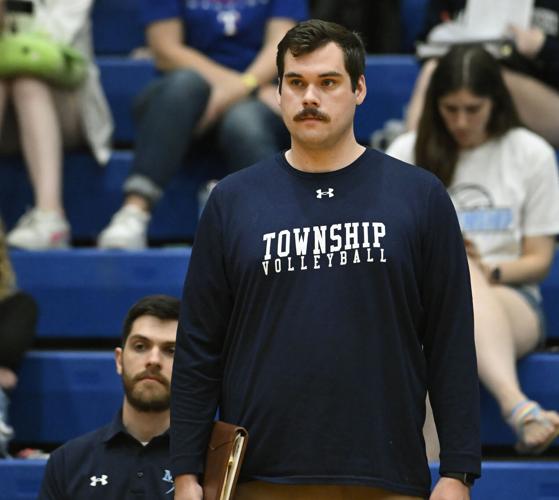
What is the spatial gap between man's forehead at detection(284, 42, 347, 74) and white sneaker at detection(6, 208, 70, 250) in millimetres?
1823

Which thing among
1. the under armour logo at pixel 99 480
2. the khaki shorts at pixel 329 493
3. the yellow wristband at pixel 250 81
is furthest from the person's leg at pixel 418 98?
the khaki shorts at pixel 329 493

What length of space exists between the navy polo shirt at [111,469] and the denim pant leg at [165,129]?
1.11m

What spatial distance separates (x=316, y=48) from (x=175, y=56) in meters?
2.05

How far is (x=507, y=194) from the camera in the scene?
3398 mm

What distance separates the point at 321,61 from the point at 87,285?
1.78m

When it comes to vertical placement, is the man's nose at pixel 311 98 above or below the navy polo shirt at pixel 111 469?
above

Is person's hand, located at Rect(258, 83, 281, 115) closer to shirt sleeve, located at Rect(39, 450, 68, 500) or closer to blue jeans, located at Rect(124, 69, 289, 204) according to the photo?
blue jeans, located at Rect(124, 69, 289, 204)

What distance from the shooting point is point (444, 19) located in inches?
160

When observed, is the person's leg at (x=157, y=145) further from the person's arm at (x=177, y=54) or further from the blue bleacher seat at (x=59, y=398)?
the blue bleacher seat at (x=59, y=398)

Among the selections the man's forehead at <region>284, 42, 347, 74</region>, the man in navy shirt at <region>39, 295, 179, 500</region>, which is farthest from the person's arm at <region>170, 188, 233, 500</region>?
the man in navy shirt at <region>39, 295, 179, 500</region>

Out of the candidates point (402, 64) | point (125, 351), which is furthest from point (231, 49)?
point (125, 351)

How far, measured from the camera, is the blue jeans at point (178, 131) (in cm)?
371

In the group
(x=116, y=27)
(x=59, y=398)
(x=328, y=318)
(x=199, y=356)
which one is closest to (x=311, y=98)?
(x=328, y=318)

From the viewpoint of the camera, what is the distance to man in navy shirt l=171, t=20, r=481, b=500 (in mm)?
1928
